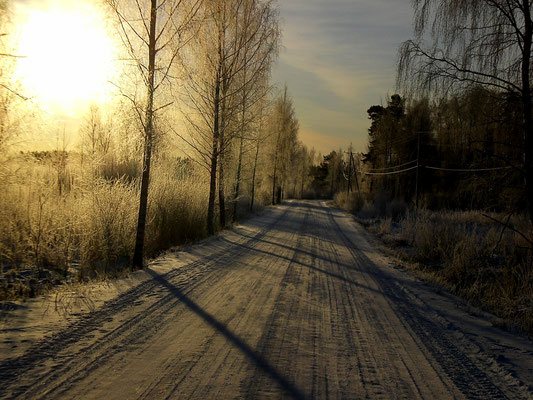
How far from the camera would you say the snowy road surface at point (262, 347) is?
327 cm

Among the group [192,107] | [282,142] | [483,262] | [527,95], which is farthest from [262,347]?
[282,142]

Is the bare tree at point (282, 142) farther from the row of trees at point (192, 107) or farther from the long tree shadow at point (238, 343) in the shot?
the long tree shadow at point (238, 343)

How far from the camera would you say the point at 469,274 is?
8.91 m

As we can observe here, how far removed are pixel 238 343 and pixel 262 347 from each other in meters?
0.28

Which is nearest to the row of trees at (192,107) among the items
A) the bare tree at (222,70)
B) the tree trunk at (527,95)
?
the bare tree at (222,70)

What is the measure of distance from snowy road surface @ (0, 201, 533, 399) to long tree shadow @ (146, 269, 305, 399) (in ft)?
0.06

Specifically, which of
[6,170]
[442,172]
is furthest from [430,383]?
[442,172]

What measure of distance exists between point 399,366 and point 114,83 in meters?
7.06

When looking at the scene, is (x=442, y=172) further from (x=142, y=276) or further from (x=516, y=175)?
(x=142, y=276)

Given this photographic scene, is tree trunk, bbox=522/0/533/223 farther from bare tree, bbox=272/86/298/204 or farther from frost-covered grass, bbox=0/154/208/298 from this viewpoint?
bare tree, bbox=272/86/298/204

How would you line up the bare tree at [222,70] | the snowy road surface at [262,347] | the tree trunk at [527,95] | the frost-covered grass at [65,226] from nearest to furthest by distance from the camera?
the snowy road surface at [262,347] → the tree trunk at [527,95] → the frost-covered grass at [65,226] → the bare tree at [222,70]

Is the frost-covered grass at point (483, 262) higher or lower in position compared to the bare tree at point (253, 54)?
lower

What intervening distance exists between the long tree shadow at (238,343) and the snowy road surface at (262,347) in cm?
2

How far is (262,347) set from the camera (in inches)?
163
